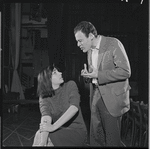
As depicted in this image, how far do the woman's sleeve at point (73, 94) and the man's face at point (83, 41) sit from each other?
0.44 metres

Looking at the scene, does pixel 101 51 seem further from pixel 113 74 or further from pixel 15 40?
pixel 15 40

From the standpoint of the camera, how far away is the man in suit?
7.02 feet

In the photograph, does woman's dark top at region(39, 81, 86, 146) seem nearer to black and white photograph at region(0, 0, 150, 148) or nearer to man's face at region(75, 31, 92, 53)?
black and white photograph at region(0, 0, 150, 148)

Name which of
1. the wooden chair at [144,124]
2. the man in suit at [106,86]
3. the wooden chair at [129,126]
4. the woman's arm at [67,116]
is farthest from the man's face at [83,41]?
the wooden chair at [144,124]

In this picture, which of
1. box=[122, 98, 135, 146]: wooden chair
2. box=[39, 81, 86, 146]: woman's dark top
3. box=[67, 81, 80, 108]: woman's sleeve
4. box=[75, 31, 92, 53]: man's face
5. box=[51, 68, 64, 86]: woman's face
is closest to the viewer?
box=[39, 81, 86, 146]: woman's dark top

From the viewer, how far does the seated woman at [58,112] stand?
6.12ft

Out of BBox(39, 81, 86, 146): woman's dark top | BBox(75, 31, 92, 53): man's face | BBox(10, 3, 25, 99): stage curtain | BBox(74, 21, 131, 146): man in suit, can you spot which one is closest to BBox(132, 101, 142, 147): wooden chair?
BBox(74, 21, 131, 146): man in suit

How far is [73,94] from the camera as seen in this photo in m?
2.03

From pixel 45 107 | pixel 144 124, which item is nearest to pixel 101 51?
pixel 45 107

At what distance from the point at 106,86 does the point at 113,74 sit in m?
0.15

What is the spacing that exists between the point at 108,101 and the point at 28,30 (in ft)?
4.17

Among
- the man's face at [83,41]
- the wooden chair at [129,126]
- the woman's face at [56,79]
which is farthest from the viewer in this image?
the wooden chair at [129,126]

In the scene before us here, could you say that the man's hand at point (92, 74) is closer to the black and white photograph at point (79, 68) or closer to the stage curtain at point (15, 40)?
the black and white photograph at point (79, 68)

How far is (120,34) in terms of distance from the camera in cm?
Result: 236
